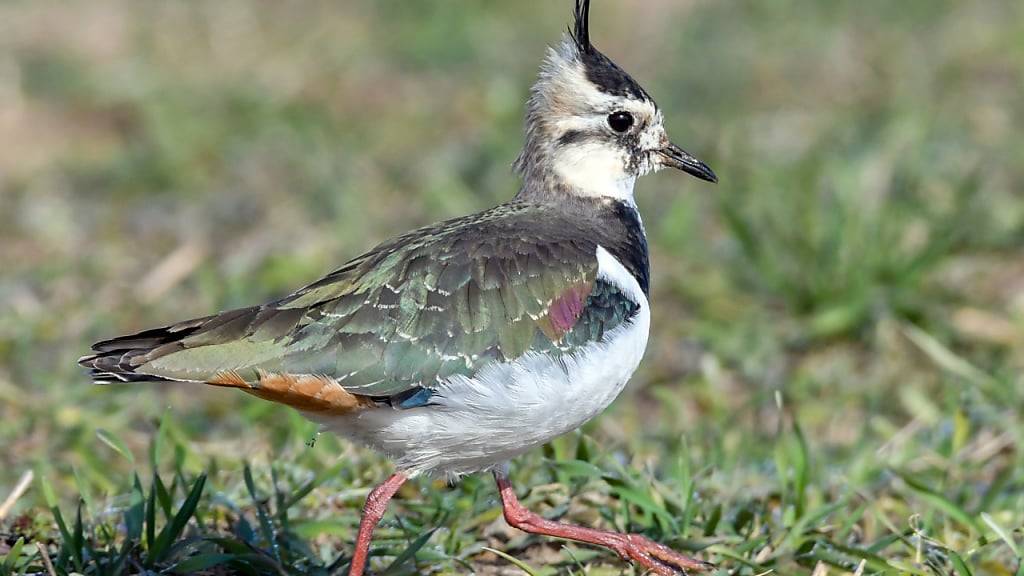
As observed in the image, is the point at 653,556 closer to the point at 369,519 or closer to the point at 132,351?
the point at 369,519

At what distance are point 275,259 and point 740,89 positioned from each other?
4246mm

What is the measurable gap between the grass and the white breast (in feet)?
1.10

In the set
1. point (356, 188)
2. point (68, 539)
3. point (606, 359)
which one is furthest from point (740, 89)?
point (68, 539)

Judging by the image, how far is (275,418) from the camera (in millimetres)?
6508

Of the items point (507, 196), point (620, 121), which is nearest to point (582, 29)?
point (620, 121)

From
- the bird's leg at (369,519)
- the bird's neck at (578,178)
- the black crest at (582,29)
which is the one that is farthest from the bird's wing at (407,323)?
the black crest at (582,29)

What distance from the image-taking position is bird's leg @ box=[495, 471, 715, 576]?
4.57 meters

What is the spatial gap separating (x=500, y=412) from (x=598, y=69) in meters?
1.56

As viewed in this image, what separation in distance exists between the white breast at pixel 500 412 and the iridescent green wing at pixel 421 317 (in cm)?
6

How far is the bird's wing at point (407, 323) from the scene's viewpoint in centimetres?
425

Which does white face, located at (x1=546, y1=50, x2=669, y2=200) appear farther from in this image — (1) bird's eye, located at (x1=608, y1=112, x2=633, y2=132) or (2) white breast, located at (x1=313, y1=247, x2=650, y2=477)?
(2) white breast, located at (x1=313, y1=247, x2=650, y2=477)

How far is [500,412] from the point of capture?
4.22 metres

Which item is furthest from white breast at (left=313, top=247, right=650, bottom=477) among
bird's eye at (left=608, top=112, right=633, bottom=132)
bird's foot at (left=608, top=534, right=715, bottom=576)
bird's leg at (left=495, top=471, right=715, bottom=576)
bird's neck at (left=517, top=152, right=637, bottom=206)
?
bird's eye at (left=608, top=112, right=633, bottom=132)

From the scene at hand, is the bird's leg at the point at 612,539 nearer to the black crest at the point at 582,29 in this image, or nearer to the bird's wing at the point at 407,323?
the bird's wing at the point at 407,323
